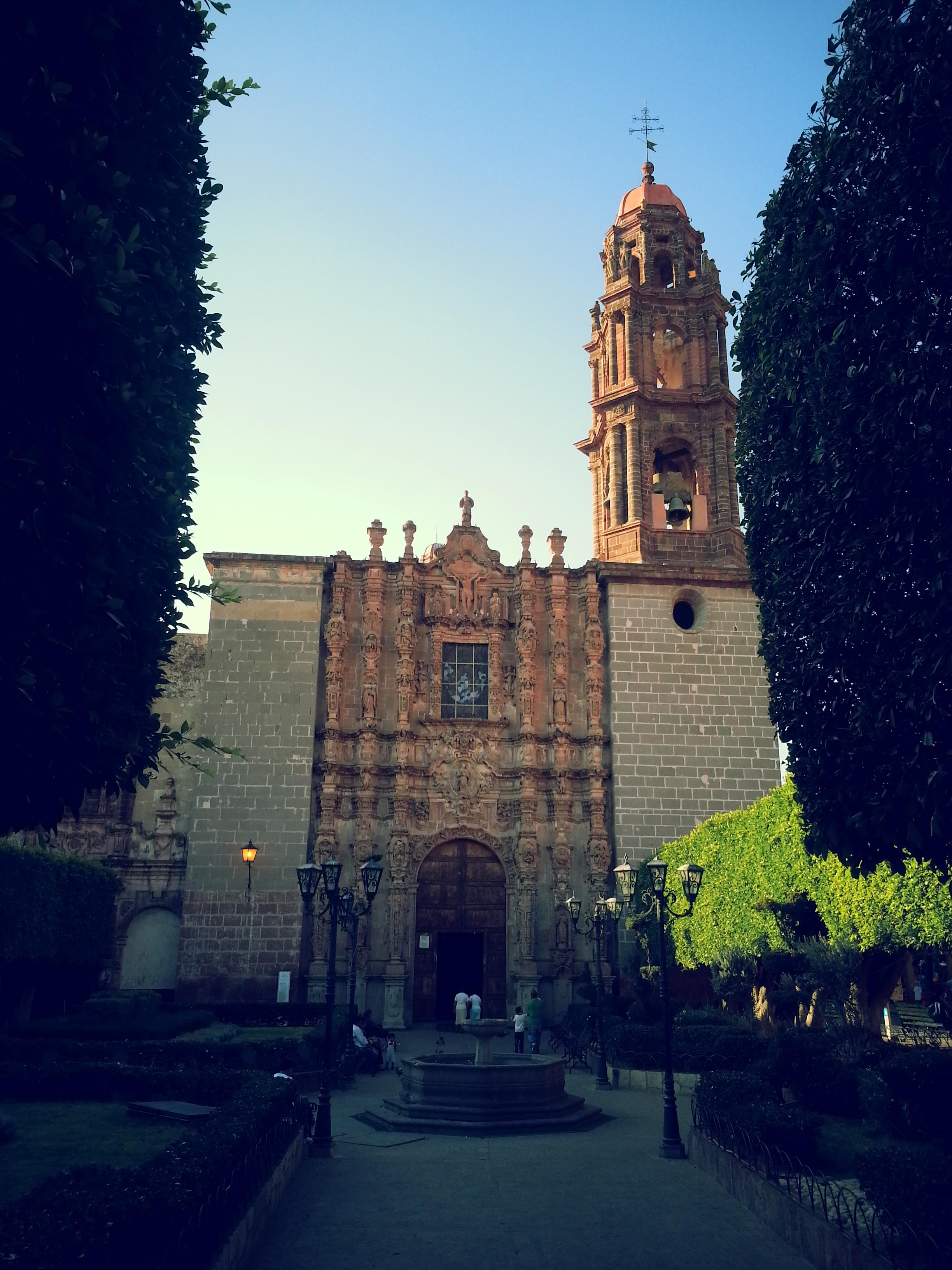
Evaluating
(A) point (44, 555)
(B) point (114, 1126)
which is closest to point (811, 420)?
(A) point (44, 555)

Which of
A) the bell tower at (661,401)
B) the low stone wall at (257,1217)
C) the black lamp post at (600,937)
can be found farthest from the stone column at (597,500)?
the low stone wall at (257,1217)

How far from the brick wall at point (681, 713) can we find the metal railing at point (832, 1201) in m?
16.0

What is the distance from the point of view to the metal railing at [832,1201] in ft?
20.6

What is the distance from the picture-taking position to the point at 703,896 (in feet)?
75.0

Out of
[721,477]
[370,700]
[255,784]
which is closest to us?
[255,784]

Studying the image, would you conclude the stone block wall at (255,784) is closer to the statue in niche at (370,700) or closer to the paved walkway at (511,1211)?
the statue in niche at (370,700)

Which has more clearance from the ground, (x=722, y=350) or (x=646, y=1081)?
(x=722, y=350)

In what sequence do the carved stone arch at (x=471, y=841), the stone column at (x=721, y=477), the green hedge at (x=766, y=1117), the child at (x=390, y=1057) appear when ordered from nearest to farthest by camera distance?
the green hedge at (x=766, y=1117), the child at (x=390, y=1057), the carved stone arch at (x=471, y=841), the stone column at (x=721, y=477)

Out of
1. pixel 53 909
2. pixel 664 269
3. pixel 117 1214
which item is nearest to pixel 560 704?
pixel 53 909

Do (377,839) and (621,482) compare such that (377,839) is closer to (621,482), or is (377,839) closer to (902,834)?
(621,482)

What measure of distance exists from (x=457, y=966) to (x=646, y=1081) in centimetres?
993

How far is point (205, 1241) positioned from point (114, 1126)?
21.4ft

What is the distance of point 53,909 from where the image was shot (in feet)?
74.4

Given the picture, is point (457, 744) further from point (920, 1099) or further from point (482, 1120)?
point (920, 1099)
